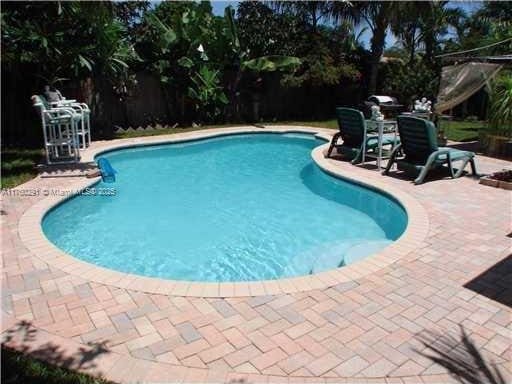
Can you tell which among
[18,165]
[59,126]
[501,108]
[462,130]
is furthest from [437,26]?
[18,165]

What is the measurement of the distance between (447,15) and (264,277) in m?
26.7

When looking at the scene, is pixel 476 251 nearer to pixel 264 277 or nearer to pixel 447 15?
pixel 264 277

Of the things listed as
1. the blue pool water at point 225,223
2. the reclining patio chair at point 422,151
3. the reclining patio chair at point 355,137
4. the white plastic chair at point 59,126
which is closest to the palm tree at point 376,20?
the reclining patio chair at point 355,137

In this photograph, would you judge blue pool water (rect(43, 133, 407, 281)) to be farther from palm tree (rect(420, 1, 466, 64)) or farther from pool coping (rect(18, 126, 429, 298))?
palm tree (rect(420, 1, 466, 64))

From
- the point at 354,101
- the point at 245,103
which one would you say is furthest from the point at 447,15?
the point at 245,103

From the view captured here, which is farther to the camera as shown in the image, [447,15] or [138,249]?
[447,15]

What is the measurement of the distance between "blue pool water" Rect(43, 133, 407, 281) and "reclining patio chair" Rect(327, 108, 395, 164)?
1.05 meters

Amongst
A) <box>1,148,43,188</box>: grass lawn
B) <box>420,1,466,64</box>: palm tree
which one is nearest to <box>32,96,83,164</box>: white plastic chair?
<box>1,148,43,188</box>: grass lawn

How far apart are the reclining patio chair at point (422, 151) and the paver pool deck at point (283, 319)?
3250mm

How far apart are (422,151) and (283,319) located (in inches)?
247

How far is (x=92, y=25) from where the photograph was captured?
12.8m

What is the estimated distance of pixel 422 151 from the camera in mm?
8820

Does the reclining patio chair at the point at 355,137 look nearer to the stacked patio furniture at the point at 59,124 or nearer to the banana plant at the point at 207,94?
the stacked patio furniture at the point at 59,124

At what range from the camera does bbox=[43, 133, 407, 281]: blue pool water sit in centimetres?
608
